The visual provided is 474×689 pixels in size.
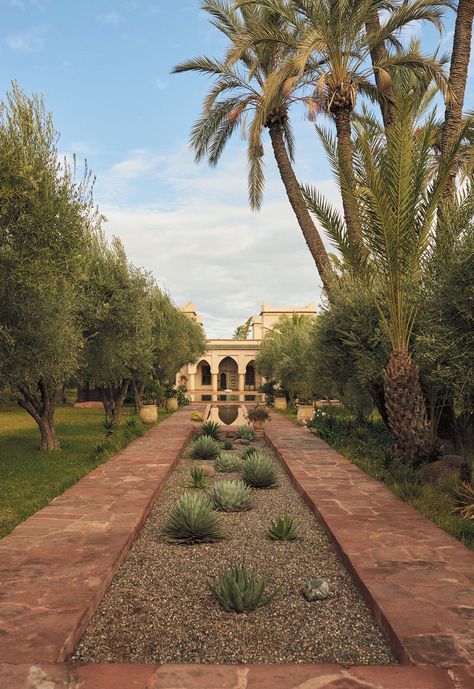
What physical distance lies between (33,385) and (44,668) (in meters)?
9.00

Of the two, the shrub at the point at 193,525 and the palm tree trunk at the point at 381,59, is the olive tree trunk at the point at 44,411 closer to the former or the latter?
the shrub at the point at 193,525

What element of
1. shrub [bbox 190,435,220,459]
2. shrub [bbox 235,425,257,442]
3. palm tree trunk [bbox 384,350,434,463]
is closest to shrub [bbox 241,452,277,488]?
palm tree trunk [bbox 384,350,434,463]

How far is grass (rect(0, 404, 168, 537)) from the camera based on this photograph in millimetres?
6582

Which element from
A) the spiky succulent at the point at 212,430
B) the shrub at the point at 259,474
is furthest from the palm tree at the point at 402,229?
the spiky succulent at the point at 212,430

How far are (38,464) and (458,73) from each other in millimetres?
10894

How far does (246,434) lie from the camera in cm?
1432

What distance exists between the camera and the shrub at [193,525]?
5.35m

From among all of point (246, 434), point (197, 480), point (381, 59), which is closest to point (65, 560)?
point (197, 480)

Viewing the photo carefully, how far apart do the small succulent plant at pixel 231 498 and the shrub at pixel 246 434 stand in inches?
285

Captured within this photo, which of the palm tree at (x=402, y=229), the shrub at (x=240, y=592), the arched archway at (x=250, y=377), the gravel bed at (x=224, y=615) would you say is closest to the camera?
the gravel bed at (x=224, y=615)

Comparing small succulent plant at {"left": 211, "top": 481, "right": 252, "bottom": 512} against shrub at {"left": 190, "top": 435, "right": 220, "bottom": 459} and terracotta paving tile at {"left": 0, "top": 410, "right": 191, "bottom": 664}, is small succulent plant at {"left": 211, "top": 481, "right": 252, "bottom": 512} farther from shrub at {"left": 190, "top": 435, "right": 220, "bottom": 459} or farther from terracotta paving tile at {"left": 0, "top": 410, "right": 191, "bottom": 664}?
shrub at {"left": 190, "top": 435, "right": 220, "bottom": 459}

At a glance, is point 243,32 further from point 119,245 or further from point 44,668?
point 44,668

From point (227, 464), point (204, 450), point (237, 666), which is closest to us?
point (237, 666)

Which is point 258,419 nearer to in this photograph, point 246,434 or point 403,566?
point 246,434
